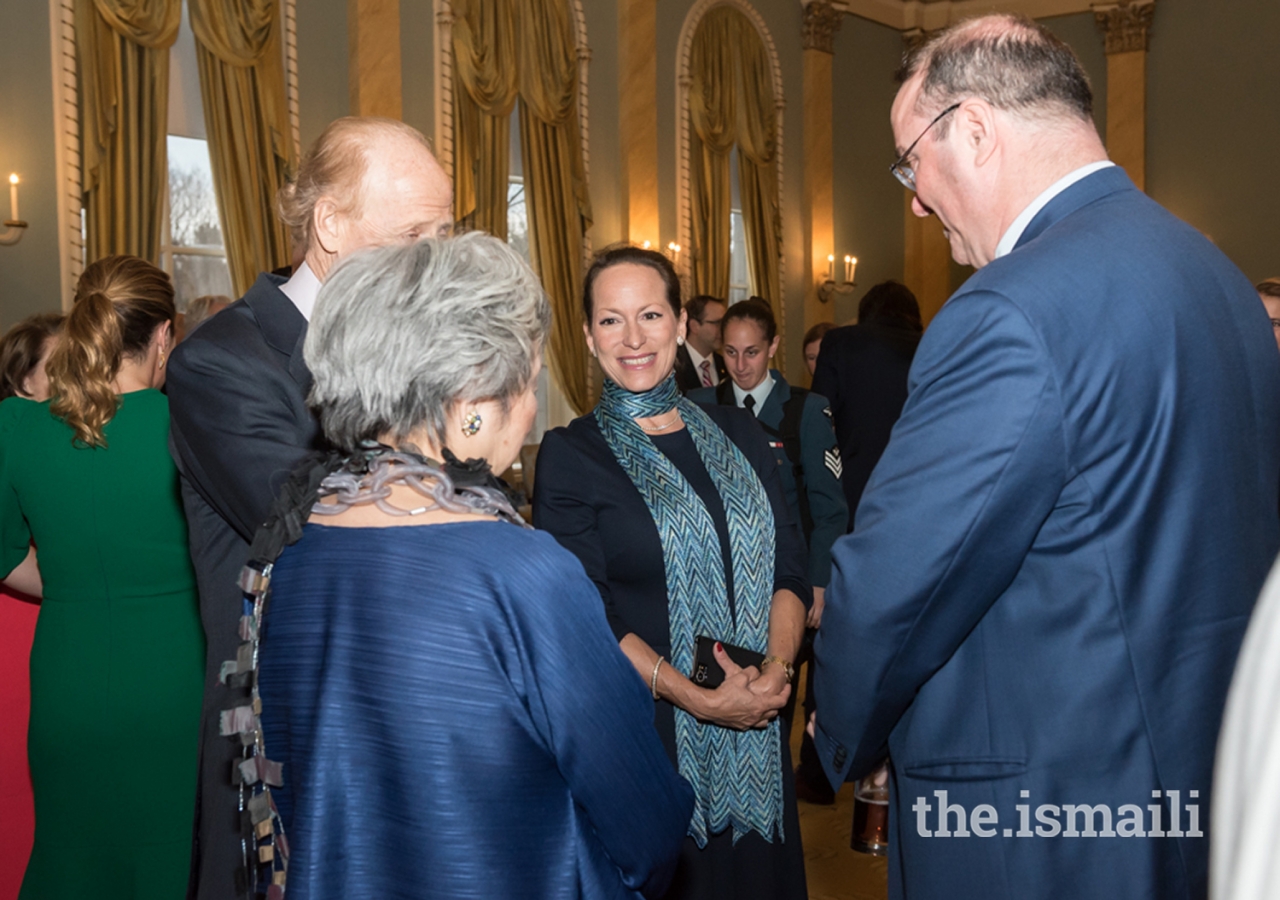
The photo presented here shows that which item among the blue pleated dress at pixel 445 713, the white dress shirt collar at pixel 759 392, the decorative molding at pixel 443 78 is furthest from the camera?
the decorative molding at pixel 443 78

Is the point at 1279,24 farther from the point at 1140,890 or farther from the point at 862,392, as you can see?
the point at 1140,890

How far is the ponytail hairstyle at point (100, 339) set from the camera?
2453 millimetres

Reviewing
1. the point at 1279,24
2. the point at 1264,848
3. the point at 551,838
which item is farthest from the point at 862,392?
the point at 1279,24

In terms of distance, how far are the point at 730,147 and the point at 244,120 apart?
16.5 ft

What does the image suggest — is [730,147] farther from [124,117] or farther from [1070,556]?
[1070,556]

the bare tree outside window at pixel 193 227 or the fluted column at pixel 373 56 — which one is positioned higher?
the fluted column at pixel 373 56

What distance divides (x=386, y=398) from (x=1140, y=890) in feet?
3.49

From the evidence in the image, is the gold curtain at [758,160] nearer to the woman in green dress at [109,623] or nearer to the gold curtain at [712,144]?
the gold curtain at [712,144]

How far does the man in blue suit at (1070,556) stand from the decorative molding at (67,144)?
6098 millimetres

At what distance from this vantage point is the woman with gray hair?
1.21 meters

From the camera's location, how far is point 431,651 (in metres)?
1.20

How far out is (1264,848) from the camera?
468 mm

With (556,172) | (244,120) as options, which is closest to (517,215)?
(556,172)

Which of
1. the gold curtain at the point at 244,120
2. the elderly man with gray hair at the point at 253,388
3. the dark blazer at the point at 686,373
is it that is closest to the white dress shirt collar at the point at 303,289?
the elderly man with gray hair at the point at 253,388
